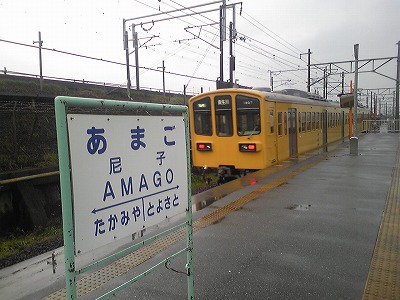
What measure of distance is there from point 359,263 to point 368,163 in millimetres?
7990

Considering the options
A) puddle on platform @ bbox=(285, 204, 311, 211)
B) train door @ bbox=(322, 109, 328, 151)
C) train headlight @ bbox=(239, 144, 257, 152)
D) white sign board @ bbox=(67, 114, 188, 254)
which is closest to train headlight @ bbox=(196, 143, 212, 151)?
train headlight @ bbox=(239, 144, 257, 152)

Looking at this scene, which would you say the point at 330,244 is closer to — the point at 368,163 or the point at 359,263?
the point at 359,263

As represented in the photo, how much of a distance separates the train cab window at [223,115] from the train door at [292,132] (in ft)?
9.09

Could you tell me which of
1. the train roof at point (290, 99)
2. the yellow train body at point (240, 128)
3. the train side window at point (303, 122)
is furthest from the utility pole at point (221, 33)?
the yellow train body at point (240, 128)

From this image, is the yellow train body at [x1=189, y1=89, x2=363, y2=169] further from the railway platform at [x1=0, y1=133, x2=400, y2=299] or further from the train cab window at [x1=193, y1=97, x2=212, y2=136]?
the railway platform at [x1=0, y1=133, x2=400, y2=299]

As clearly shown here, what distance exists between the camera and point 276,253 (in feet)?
13.5

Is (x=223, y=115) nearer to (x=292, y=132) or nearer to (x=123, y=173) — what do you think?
(x=292, y=132)

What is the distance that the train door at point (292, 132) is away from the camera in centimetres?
1173

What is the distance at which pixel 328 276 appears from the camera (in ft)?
11.5

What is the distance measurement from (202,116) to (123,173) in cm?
837

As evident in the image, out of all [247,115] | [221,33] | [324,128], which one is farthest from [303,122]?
[221,33]

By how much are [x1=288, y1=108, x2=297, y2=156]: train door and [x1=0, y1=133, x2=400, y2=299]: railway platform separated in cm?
460

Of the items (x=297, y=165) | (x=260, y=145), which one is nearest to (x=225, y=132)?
(x=260, y=145)

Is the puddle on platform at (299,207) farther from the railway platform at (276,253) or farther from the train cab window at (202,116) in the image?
the train cab window at (202,116)
